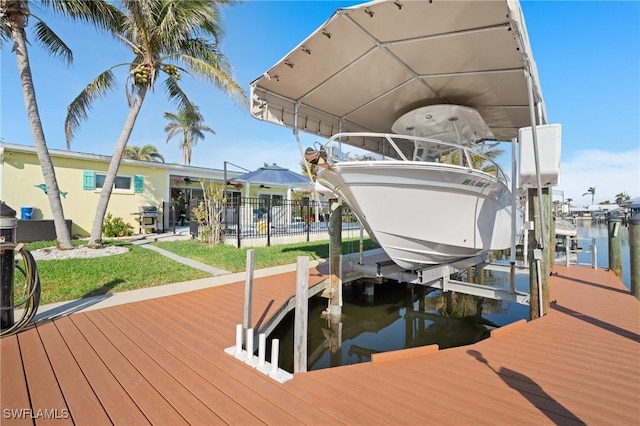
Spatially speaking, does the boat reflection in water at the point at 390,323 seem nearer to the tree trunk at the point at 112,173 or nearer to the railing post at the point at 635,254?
the railing post at the point at 635,254

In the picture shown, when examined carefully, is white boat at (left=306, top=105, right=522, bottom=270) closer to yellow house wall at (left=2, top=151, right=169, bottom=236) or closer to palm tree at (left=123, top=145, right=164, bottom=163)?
yellow house wall at (left=2, top=151, right=169, bottom=236)

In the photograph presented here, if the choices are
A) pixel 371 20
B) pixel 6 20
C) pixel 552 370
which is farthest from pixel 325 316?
pixel 6 20

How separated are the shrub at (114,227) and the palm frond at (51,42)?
5.84 meters

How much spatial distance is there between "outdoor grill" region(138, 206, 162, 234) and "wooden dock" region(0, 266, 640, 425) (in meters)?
10.3

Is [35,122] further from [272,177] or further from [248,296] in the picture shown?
[248,296]

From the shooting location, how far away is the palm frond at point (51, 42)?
29.0 ft

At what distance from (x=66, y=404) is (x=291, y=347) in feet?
10.1

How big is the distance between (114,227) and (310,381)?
12.8 meters

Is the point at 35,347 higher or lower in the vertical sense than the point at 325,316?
higher

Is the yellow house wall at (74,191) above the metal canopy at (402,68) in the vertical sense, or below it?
below

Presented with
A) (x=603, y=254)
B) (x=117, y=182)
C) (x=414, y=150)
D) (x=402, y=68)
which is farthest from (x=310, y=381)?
(x=603, y=254)

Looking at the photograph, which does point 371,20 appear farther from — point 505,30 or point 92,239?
point 92,239

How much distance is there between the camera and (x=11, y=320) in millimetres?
3299

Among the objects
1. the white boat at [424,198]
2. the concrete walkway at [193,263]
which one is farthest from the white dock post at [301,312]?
the concrete walkway at [193,263]
